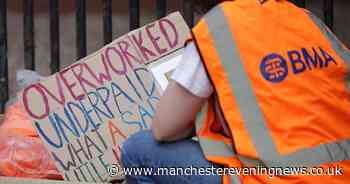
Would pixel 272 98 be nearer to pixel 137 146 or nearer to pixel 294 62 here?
pixel 294 62

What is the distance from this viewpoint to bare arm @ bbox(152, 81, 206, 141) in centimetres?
203

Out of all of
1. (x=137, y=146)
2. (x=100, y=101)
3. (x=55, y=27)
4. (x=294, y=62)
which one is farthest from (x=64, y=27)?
(x=294, y=62)

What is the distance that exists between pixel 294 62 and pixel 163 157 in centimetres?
54

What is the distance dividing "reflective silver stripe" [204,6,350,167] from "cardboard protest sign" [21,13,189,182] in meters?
0.94

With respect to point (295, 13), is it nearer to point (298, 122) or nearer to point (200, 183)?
point (298, 122)

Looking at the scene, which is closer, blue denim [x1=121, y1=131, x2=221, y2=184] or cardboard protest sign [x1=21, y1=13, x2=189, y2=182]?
blue denim [x1=121, y1=131, x2=221, y2=184]

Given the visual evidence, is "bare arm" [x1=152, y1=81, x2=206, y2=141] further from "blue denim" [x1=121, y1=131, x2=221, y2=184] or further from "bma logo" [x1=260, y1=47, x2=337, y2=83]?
"bma logo" [x1=260, y1=47, x2=337, y2=83]

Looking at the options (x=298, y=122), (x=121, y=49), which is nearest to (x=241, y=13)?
(x=298, y=122)

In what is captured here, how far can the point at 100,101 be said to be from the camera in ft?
9.46

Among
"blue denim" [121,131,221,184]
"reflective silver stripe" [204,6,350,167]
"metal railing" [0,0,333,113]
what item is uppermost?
"metal railing" [0,0,333,113]

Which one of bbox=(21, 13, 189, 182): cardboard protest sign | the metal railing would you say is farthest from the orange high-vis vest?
the metal railing

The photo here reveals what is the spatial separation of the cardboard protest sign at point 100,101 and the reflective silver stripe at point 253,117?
3.10 feet

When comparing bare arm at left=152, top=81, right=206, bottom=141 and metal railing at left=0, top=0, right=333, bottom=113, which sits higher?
metal railing at left=0, top=0, right=333, bottom=113

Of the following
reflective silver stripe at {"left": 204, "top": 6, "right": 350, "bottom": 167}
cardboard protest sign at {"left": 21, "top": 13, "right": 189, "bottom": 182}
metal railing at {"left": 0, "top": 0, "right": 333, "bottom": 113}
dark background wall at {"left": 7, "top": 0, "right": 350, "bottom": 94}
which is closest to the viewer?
reflective silver stripe at {"left": 204, "top": 6, "right": 350, "bottom": 167}
